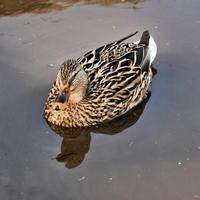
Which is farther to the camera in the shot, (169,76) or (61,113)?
(169,76)

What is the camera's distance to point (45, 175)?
5430 millimetres

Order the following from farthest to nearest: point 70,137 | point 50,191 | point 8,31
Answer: point 8,31 < point 70,137 < point 50,191

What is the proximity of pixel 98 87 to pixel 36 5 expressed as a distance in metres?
2.17

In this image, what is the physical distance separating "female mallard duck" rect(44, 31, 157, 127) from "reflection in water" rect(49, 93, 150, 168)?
55mm

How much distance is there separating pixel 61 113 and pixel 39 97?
39 cm

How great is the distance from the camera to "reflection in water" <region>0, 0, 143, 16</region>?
7758 millimetres

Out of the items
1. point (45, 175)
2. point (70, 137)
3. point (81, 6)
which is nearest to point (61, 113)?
point (70, 137)

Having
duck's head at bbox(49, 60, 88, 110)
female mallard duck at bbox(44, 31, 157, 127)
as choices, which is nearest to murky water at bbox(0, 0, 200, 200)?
female mallard duck at bbox(44, 31, 157, 127)

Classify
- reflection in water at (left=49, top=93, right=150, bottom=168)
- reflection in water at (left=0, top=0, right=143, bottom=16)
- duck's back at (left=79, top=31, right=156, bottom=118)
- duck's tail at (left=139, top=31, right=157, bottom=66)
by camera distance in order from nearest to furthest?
reflection in water at (left=49, top=93, right=150, bottom=168)
duck's back at (left=79, top=31, right=156, bottom=118)
duck's tail at (left=139, top=31, right=157, bottom=66)
reflection in water at (left=0, top=0, right=143, bottom=16)

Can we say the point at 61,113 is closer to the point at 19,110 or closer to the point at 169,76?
the point at 19,110

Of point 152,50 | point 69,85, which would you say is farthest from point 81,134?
point 152,50

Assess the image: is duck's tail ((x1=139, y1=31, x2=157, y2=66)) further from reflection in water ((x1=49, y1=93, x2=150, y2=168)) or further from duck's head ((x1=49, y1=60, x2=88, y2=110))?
duck's head ((x1=49, y1=60, x2=88, y2=110))

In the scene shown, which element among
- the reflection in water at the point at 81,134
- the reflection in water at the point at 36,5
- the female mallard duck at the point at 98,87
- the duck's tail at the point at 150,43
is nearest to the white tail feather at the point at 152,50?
the duck's tail at the point at 150,43

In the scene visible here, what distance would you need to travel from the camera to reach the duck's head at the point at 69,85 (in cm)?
590
